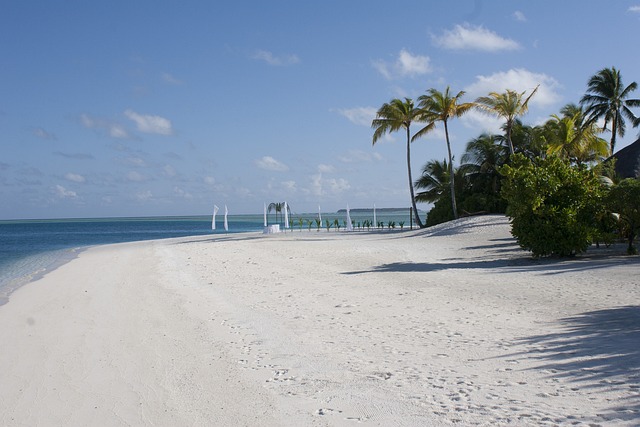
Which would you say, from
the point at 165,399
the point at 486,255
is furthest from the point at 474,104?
the point at 165,399

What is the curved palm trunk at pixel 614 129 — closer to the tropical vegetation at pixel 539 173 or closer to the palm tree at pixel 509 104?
the tropical vegetation at pixel 539 173

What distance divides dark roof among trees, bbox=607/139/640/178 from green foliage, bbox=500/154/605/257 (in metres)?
9.64

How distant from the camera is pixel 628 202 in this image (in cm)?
1212

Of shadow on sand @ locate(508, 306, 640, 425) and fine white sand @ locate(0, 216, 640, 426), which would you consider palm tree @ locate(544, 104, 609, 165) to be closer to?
fine white sand @ locate(0, 216, 640, 426)

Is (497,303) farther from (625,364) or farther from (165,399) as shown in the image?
(165,399)

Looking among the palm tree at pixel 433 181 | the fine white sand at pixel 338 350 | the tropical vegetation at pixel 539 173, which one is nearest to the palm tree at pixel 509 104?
the tropical vegetation at pixel 539 173

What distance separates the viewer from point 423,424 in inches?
149

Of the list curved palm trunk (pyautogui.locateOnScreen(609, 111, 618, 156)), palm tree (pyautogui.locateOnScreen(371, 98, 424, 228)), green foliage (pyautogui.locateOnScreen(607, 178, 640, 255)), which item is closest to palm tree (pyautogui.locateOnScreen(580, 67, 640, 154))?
curved palm trunk (pyautogui.locateOnScreen(609, 111, 618, 156))

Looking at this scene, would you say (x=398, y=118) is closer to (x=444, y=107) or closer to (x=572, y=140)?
(x=444, y=107)

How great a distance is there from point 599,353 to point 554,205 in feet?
28.4

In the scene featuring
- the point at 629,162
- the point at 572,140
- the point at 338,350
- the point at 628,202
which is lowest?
the point at 338,350

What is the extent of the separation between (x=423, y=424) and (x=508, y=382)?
1117 millimetres

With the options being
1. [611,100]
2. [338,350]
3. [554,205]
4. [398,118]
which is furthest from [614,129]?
[338,350]

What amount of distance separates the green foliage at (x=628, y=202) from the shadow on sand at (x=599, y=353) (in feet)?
20.1
